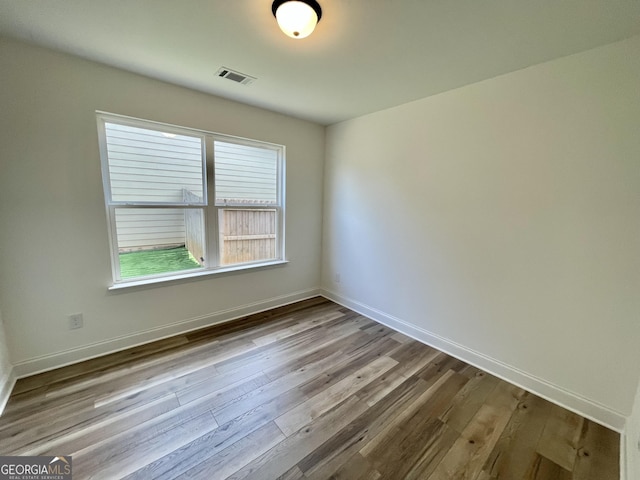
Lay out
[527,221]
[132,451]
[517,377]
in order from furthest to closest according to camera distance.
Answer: [517,377] < [527,221] < [132,451]

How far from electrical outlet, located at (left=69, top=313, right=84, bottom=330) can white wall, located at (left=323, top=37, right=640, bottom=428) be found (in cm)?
285

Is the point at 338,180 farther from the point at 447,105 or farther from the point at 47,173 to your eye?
the point at 47,173

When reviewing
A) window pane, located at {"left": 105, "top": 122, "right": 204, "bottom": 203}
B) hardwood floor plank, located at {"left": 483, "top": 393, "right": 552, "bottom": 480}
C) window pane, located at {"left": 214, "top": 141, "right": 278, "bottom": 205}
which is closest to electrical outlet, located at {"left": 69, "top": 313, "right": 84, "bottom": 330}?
window pane, located at {"left": 105, "top": 122, "right": 204, "bottom": 203}

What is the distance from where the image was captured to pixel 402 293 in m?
2.79

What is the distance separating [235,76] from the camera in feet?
7.06

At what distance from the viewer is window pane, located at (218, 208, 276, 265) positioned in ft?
9.62

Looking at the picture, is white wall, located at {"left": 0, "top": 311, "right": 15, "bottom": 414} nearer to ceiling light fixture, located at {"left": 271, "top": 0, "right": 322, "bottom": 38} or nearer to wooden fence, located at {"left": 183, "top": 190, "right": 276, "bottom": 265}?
wooden fence, located at {"left": 183, "top": 190, "right": 276, "bottom": 265}

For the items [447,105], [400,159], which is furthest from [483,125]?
[400,159]

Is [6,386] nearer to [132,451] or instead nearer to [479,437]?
[132,451]

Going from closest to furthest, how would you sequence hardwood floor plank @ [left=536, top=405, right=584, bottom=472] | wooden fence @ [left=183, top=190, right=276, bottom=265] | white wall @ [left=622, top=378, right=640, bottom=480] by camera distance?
white wall @ [left=622, top=378, right=640, bottom=480] < hardwood floor plank @ [left=536, top=405, right=584, bottom=472] < wooden fence @ [left=183, top=190, right=276, bottom=265]

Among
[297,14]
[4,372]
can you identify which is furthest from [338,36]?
[4,372]

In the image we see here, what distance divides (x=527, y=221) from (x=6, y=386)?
390cm

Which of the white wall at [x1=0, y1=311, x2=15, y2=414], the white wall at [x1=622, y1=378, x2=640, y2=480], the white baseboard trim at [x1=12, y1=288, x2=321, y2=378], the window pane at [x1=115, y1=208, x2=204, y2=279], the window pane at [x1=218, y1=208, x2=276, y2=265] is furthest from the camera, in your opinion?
the window pane at [x1=218, y1=208, x2=276, y2=265]

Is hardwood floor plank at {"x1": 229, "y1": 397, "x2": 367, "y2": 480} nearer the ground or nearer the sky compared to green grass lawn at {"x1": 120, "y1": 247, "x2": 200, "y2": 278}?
nearer the ground
